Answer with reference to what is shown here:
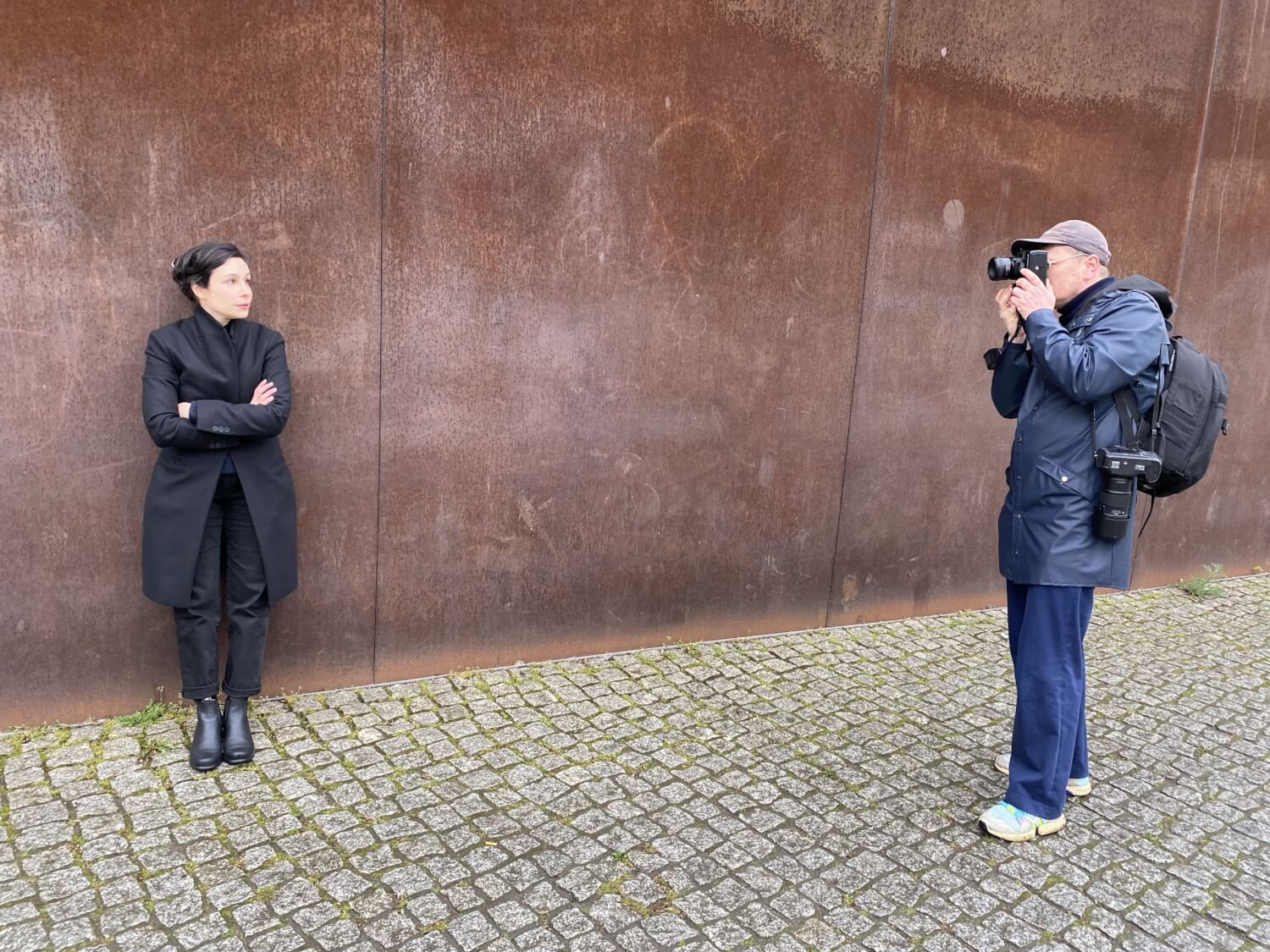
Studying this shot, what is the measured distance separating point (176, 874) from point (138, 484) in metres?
1.60

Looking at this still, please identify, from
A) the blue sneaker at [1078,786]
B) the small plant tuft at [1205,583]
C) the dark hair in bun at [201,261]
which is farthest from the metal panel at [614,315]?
the small plant tuft at [1205,583]

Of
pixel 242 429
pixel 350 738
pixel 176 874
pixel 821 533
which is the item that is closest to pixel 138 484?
pixel 242 429

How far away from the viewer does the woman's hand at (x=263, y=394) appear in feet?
12.0

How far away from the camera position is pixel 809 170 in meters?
5.09

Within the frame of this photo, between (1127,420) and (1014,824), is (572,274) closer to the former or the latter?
(1127,420)

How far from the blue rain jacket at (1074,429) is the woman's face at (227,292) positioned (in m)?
2.84

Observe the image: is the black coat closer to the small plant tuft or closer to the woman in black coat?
the woman in black coat

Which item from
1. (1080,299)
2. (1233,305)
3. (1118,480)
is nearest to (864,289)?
(1080,299)

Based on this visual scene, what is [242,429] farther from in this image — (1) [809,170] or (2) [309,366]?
(1) [809,170]

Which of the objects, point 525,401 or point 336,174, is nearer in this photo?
point 336,174

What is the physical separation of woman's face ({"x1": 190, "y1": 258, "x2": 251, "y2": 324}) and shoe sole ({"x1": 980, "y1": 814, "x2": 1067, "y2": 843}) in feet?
11.0

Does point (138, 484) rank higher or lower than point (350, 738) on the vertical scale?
higher

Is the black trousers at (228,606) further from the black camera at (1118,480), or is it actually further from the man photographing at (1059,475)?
the black camera at (1118,480)

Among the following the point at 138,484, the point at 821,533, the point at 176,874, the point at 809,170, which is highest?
the point at 809,170
